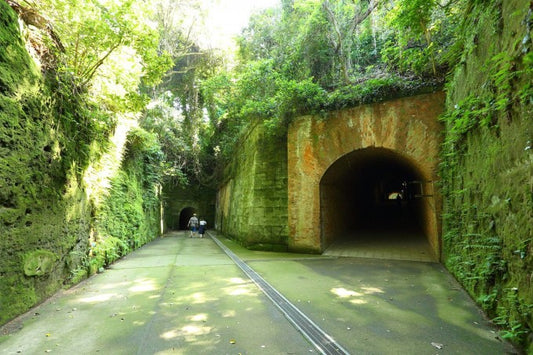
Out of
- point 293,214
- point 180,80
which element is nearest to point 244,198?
point 293,214

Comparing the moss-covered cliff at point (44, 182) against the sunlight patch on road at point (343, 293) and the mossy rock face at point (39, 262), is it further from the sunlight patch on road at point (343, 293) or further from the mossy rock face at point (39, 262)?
the sunlight patch on road at point (343, 293)

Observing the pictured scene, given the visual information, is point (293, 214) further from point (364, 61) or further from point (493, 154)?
point (364, 61)

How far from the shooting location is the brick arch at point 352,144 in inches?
272

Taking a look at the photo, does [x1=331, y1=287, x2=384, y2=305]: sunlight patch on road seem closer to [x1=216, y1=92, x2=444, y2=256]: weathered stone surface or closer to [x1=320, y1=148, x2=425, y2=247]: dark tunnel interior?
[x1=216, y1=92, x2=444, y2=256]: weathered stone surface

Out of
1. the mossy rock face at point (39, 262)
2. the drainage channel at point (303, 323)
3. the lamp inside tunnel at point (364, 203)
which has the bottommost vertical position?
the drainage channel at point (303, 323)

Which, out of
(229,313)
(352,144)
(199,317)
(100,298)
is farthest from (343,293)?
(352,144)

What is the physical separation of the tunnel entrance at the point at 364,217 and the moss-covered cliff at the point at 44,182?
20.4 feet

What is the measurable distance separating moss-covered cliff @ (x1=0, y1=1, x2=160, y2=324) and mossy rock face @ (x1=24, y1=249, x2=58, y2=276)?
0.01 meters

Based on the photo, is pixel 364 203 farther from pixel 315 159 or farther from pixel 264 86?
pixel 264 86

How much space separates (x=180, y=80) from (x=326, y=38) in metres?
10.9

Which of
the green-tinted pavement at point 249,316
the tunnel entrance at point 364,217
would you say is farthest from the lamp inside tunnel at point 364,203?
the green-tinted pavement at point 249,316

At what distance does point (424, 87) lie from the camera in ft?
23.1

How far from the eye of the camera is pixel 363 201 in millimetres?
12859

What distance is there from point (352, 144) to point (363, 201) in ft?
18.8
